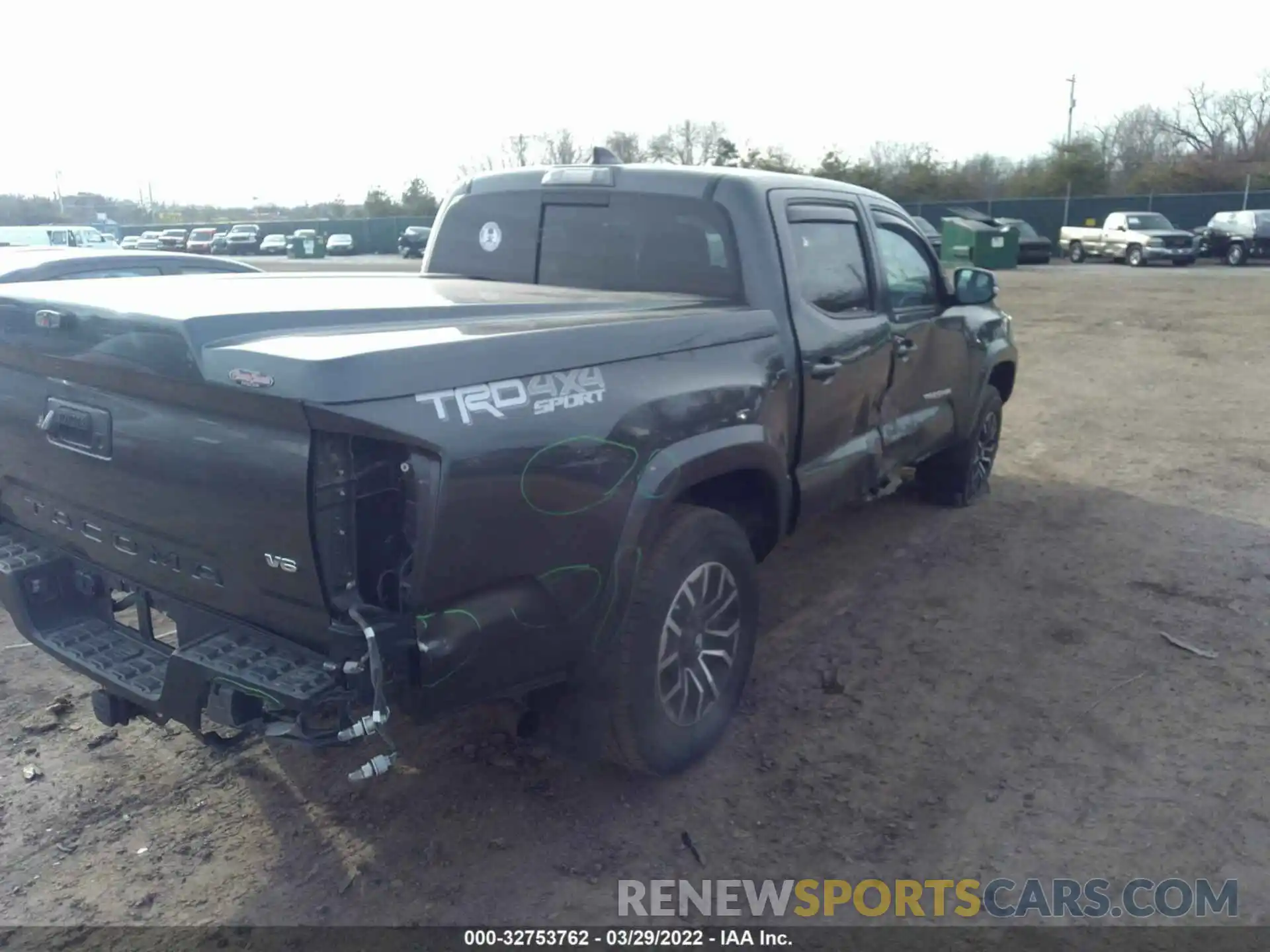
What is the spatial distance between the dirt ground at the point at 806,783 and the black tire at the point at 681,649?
0.20 metres

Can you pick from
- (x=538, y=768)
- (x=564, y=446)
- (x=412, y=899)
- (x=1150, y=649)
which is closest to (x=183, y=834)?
(x=412, y=899)

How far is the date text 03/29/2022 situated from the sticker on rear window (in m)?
3.12

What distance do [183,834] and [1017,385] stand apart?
9861mm

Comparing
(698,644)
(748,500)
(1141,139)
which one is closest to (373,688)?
(698,644)

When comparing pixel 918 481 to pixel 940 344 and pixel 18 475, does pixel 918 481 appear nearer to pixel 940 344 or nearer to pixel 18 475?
pixel 940 344

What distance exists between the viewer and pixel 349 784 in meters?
3.62

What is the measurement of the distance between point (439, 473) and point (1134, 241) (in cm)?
3402

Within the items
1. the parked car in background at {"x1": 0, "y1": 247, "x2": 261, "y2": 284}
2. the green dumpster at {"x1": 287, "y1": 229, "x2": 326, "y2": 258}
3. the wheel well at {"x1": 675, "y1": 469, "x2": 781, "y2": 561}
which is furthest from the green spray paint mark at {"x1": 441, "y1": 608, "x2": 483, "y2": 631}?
the green dumpster at {"x1": 287, "y1": 229, "x2": 326, "y2": 258}

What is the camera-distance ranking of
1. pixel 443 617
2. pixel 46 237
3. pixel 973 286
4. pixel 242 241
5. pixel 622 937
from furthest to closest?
1. pixel 242 241
2. pixel 46 237
3. pixel 973 286
4. pixel 622 937
5. pixel 443 617

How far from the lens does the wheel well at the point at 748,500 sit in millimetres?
3779

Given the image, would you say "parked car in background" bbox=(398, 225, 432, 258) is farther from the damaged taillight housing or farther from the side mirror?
the damaged taillight housing

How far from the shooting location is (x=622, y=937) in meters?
2.93

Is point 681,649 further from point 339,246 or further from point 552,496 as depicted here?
point 339,246

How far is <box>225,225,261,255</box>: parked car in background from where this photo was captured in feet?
165
